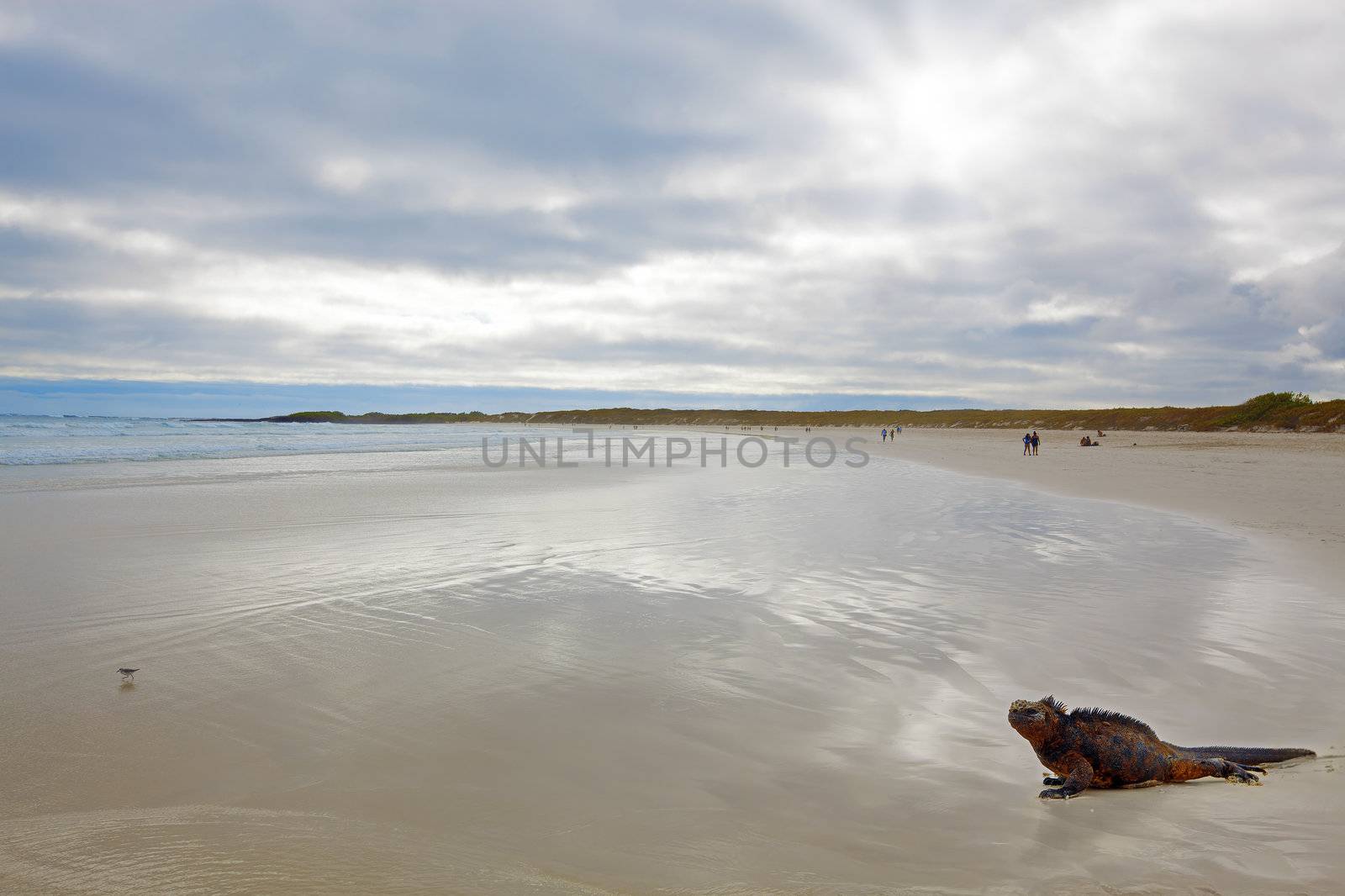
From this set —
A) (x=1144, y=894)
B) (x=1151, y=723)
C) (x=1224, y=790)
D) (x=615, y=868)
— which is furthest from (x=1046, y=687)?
(x=615, y=868)

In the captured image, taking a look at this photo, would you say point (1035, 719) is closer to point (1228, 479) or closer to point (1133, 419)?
point (1228, 479)

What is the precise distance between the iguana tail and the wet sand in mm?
166

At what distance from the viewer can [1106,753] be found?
3719mm

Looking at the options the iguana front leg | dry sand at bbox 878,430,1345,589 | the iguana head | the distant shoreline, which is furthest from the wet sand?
the distant shoreline

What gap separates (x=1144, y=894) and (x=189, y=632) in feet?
22.7

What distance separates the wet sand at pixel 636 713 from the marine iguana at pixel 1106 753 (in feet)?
0.38

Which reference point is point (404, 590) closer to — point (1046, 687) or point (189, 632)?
point (189, 632)

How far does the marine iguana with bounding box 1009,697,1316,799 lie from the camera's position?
3707 millimetres

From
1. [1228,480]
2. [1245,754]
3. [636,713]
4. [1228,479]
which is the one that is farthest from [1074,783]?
[1228,479]

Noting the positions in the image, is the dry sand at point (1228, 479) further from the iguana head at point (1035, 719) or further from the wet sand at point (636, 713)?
the iguana head at point (1035, 719)

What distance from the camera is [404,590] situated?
7.91 m

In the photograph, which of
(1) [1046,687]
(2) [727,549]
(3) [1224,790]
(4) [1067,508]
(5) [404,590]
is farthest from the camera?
(4) [1067,508]

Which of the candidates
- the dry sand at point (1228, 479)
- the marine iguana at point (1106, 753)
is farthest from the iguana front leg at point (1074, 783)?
the dry sand at point (1228, 479)

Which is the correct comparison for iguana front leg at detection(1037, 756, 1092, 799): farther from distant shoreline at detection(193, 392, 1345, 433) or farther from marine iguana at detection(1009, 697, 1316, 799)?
distant shoreline at detection(193, 392, 1345, 433)
